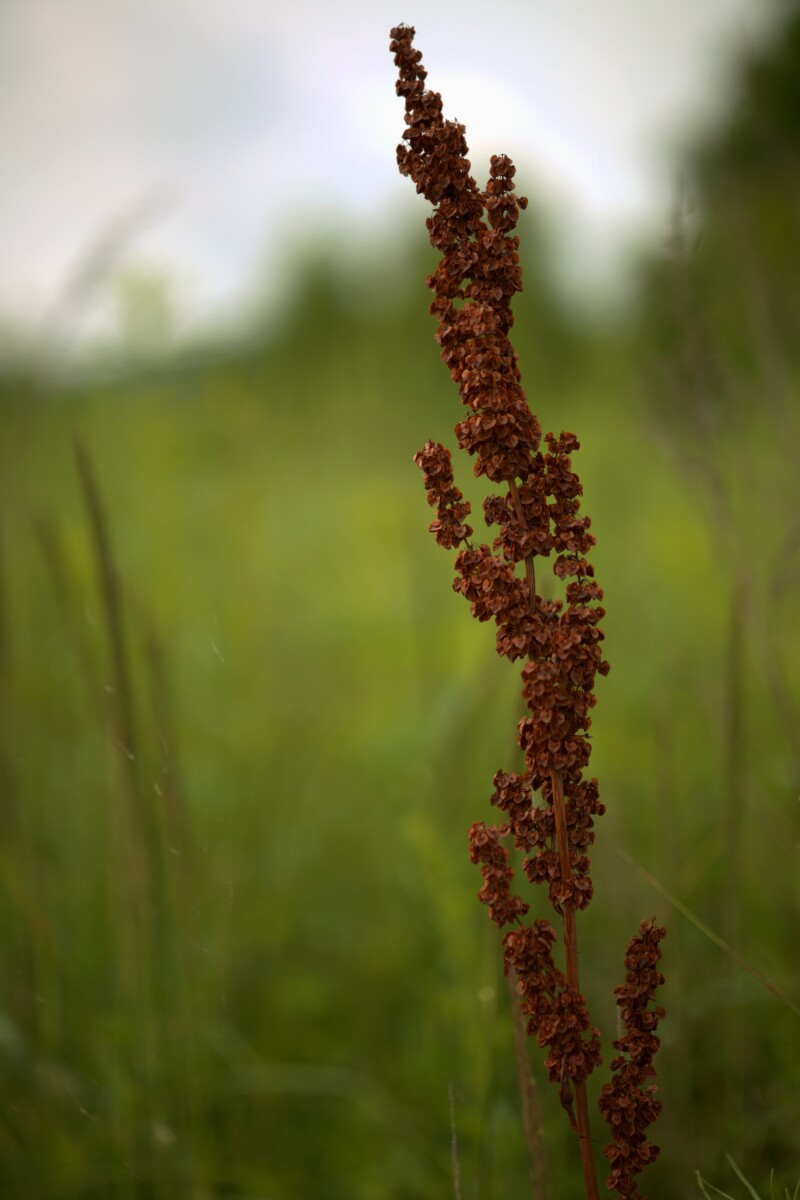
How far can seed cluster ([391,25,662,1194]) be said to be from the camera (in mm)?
649

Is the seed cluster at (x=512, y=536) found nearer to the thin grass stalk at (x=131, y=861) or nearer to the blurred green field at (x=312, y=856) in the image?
the blurred green field at (x=312, y=856)

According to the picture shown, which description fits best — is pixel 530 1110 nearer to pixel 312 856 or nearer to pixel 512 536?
pixel 512 536

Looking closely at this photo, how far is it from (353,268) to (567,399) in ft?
38.7

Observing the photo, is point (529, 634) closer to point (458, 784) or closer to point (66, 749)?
point (458, 784)

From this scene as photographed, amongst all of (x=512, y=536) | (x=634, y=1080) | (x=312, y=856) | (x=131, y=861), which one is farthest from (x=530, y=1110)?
(x=312, y=856)

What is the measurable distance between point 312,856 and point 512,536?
2.16 meters

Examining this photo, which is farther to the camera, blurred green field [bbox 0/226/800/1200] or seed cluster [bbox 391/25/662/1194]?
blurred green field [bbox 0/226/800/1200]

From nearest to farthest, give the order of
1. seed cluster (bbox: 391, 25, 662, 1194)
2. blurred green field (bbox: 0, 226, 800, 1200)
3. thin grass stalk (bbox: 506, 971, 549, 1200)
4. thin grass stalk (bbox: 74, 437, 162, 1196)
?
seed cluster (bbox: 391, 25, 662, 1194) < thin grass stalk (bbox: 506, 971, 549, 1200) < thin grass stalk (bbox: 74, 437, 162, 1196) < blurred green field (bbox: 0, 226, 800, 1200)

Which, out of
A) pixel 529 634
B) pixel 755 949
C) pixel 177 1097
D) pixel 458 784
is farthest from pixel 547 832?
pixel 755 949

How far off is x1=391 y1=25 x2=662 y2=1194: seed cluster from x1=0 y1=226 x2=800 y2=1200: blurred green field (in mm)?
277

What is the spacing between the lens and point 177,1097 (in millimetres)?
1323

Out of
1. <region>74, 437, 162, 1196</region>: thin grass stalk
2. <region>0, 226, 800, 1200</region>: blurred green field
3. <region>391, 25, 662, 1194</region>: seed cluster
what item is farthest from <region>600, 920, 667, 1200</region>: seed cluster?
<region>74, 437, 162, 1196</region>: thin grass stalk

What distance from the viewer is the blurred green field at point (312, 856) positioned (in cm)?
133

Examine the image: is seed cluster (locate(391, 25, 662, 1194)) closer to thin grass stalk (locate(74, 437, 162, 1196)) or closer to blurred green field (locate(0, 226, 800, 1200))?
blurred green field (locate(0, 226, 800, 1200))
